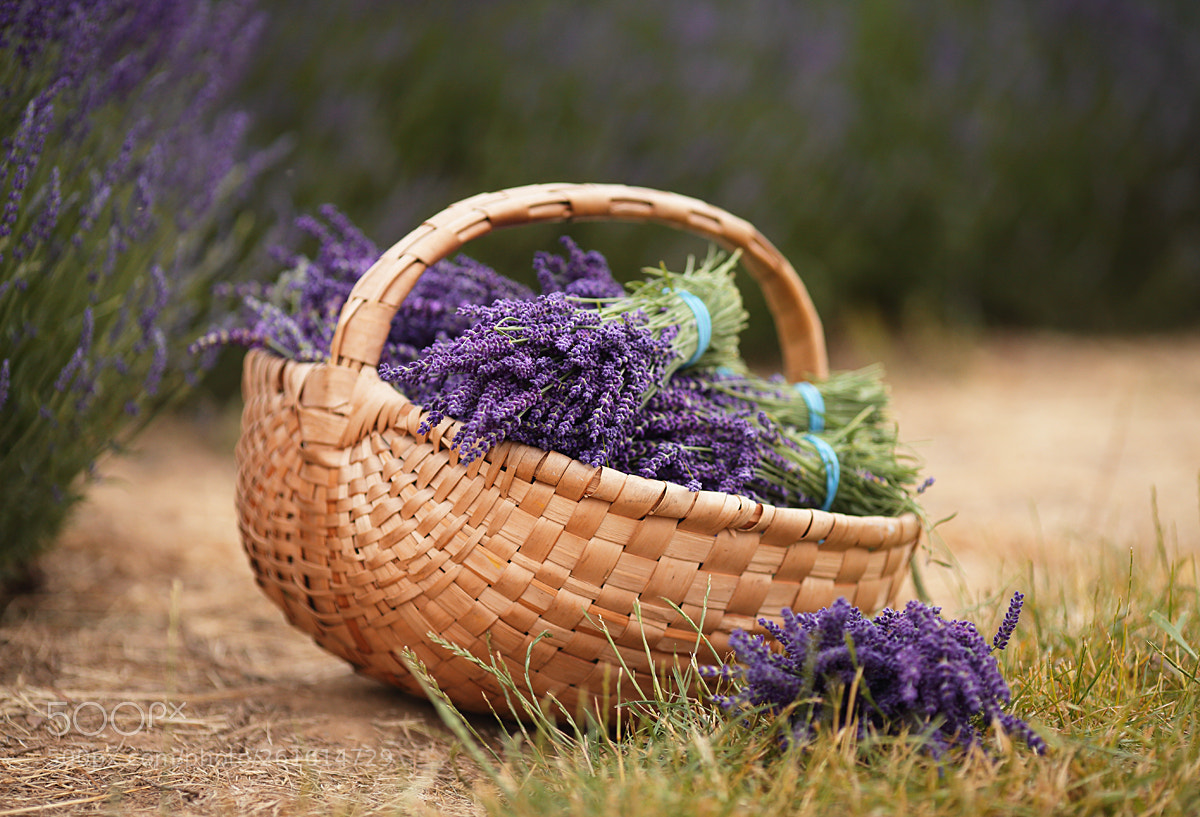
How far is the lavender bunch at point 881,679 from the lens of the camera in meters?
0.95

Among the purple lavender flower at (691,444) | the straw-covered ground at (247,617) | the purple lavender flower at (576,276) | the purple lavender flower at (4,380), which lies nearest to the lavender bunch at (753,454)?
the purple lavender flower at (691,444)

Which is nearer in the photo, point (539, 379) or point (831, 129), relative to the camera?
point (539, 379)

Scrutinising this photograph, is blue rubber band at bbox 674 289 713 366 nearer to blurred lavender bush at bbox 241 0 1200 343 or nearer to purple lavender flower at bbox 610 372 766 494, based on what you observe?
purple lavender flower at bbox 610 372 766 494

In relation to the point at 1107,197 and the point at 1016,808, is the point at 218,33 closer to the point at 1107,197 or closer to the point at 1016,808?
the point at 1016,808

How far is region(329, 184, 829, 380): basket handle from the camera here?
1203mm

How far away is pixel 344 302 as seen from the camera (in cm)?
144

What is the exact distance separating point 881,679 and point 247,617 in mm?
1363

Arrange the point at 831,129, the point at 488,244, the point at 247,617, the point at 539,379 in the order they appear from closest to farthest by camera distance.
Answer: the point at 539,379
the point at 247,617
the point at 488,244
the point at 831,129

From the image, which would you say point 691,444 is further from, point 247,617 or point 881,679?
point 247,617

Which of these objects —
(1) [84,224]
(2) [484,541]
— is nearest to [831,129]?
(1) [84,224]

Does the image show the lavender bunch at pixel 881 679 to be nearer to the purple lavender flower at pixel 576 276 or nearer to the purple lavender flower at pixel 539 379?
the purple lavender flower at pixel 539 379

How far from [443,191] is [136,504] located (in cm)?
145

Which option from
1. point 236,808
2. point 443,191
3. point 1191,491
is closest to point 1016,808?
point 236,808

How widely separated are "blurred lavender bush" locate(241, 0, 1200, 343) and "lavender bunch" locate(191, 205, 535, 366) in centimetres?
147
